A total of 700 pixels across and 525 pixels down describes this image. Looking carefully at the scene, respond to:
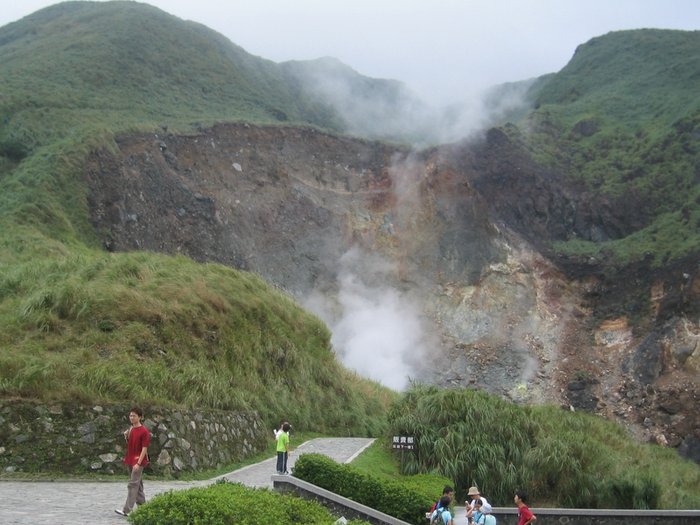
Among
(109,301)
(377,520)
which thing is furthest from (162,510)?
(109,301)

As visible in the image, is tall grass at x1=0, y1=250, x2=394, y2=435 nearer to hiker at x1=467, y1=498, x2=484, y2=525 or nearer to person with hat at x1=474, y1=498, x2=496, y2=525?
hiker at x1=467, y1=498, x2=484, y2=525

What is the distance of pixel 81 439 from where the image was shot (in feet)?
36.4

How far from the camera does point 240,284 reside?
19594 mm

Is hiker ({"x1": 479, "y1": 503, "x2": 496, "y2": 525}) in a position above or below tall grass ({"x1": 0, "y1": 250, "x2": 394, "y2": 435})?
below

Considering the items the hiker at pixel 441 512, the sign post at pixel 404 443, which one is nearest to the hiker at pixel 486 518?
the hiker at pixel 441 512

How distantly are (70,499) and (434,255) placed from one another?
3125 centimetres

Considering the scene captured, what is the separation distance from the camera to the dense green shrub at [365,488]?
10.6m

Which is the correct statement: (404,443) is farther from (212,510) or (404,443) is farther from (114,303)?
(212,510)

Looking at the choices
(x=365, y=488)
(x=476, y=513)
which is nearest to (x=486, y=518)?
(x=476, y=513)

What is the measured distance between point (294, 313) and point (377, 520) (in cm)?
1144

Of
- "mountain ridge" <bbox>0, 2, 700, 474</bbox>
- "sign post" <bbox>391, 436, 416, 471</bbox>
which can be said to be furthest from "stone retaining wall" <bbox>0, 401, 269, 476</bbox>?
"mountain ridge" <bbox>0, 2, 700, 474</bbox>

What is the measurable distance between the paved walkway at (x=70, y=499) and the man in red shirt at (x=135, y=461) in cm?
23

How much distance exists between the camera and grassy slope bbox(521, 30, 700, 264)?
38.2m

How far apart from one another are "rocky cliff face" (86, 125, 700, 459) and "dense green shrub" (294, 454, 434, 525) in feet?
67.3
